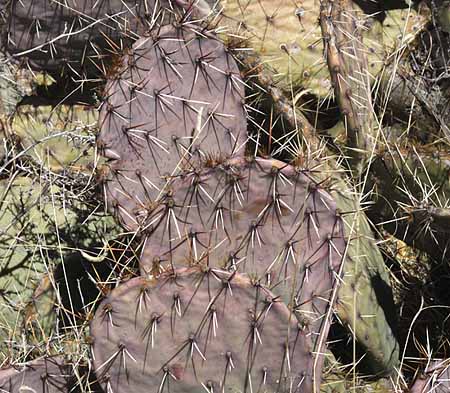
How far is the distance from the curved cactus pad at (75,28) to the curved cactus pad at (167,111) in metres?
0.19

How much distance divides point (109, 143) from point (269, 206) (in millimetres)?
497

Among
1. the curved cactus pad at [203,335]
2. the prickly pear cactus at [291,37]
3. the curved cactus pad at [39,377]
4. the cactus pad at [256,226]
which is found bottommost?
the curved cactus pad at [39,377]

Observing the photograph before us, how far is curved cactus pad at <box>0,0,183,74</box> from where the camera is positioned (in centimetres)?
254

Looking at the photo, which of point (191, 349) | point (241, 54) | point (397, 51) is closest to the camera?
point (191, 349)

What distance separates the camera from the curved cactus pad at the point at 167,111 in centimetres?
227

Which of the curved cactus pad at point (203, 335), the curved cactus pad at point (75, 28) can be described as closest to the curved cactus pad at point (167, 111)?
the curved cactus pad at point (75, 28)

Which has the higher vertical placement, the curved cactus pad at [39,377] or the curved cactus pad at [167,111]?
the curved cactus pad at [167,111]

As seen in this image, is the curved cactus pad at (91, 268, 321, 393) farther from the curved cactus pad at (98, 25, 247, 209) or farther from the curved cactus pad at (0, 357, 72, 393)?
the curved cactus pad at (98, 25, 247, 209)

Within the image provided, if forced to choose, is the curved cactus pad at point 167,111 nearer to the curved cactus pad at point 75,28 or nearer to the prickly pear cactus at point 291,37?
the curved cactus pad at point 75,28

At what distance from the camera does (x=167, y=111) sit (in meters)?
2.29

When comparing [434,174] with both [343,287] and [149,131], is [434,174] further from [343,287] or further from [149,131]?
[149,131]

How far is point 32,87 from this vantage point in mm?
2965

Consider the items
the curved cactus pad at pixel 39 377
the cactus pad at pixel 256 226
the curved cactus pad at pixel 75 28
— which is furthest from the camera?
the curved cactus pad at pixel 75 28

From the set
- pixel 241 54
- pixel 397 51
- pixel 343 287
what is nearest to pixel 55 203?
pixel 241 54
